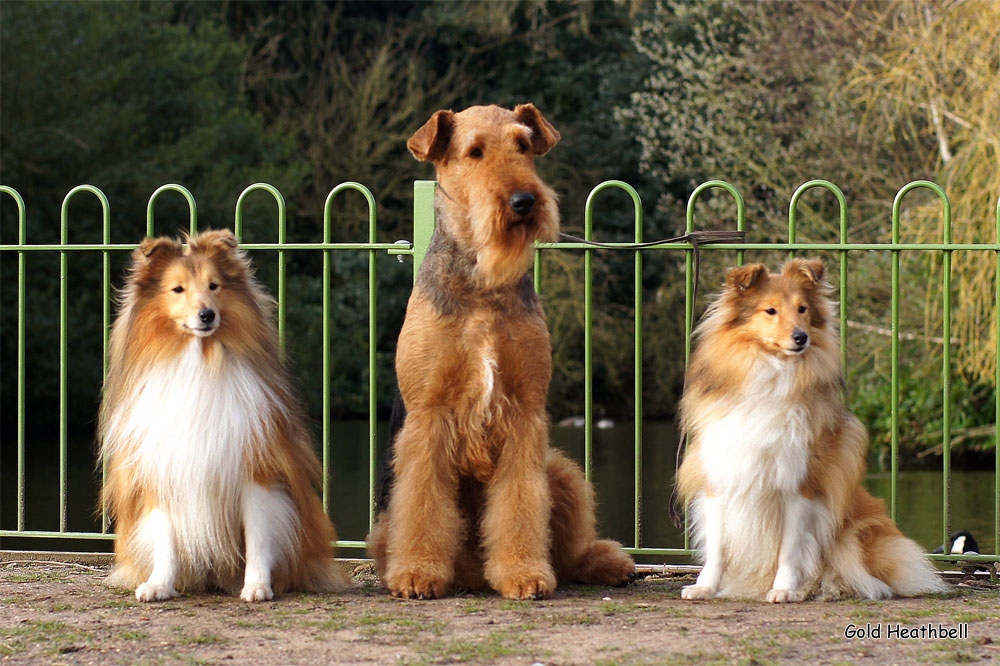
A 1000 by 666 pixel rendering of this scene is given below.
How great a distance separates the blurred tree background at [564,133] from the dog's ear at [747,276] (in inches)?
212

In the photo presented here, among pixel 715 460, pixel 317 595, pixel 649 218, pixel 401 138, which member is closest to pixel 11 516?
pixel 317 595

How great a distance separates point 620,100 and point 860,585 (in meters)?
15.4

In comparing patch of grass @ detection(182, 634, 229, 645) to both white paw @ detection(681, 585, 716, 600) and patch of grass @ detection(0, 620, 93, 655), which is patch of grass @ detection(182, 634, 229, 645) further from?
white paw @ detection(681, 585, 716, 600)

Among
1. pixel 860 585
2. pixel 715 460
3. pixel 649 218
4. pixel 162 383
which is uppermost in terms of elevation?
pixel 649 218

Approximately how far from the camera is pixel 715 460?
4.05 m

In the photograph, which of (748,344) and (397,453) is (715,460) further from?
(397,453)

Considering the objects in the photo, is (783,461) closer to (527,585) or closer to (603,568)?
(603,568)

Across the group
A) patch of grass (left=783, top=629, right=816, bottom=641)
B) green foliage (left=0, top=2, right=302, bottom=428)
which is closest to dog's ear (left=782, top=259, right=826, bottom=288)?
patch of grass (left=783, top=629, right=816, bottom=641)

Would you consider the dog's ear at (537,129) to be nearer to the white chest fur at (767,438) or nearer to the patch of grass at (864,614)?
the white chest fur at (767,438)

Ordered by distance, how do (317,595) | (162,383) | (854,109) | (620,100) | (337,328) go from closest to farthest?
(162,383)
(317,595)
(854,109)
(337,328)
(620,100)

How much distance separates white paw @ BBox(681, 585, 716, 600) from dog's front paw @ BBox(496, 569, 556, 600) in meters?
0.52

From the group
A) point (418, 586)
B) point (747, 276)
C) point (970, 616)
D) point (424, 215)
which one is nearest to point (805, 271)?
point (747, 276)

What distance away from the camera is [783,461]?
396cm

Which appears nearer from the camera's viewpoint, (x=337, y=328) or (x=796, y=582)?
(x=796, y=582)
